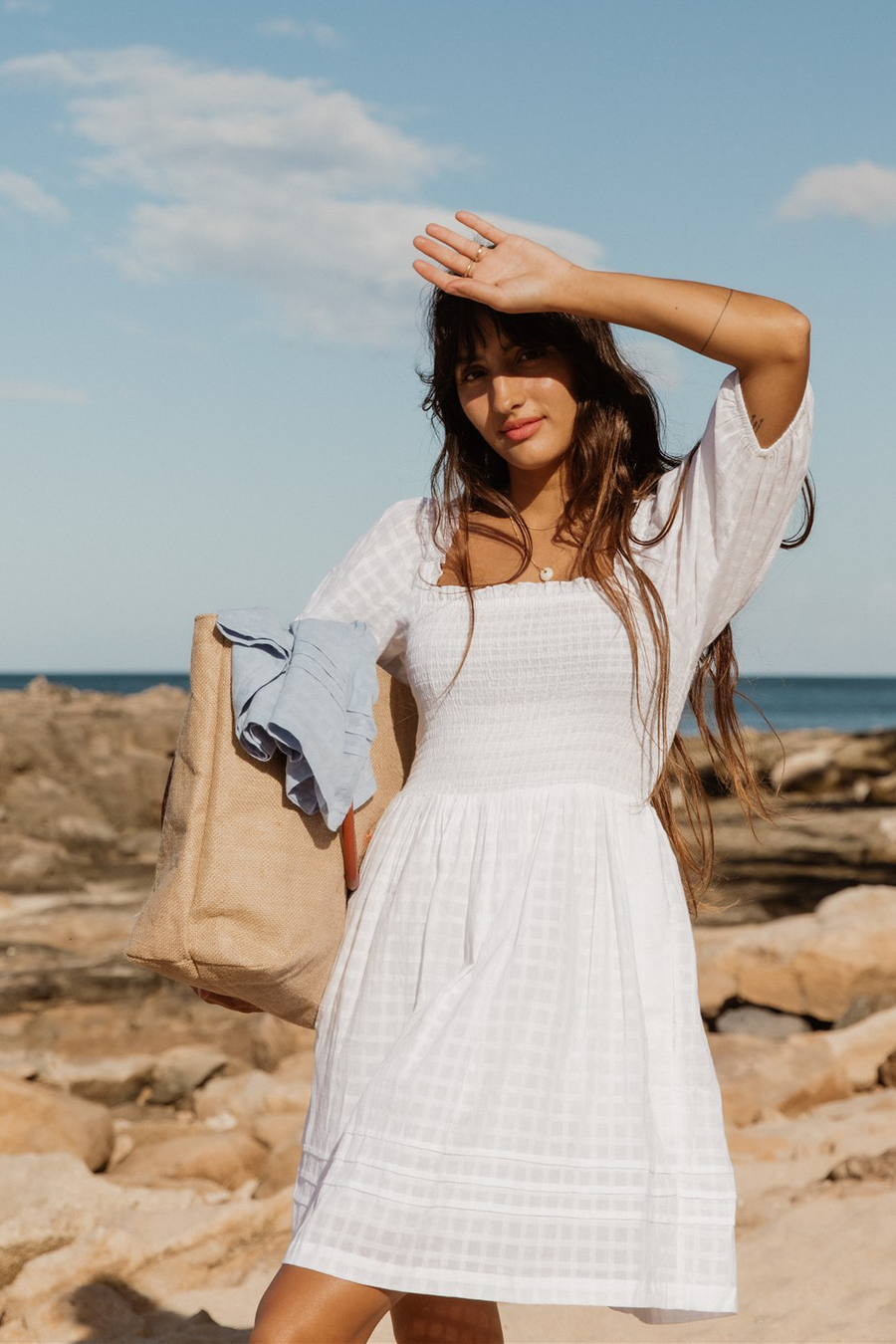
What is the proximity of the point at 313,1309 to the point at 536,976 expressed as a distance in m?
0.57

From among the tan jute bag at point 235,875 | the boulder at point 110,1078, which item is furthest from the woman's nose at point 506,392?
the boulder at point 110,1078

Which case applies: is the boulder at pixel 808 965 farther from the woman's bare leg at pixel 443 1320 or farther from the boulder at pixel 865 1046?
the woman's bare leg at pixel 443 1320

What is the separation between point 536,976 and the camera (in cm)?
219

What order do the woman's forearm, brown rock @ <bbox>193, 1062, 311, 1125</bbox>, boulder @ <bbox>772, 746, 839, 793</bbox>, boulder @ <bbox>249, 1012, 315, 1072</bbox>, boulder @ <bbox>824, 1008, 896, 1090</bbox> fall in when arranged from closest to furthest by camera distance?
the woman's forearm
brown rock @ <bbox>193, 1062, 311, 1125</bbox>
boulder @ <bbox>824, 1008, 896, 1090</bbox>
boulder @ <bbox>249, 1012, 315, 1072</bbox>
boulder @ <bbox>772, 746, 839, 793</bbox>

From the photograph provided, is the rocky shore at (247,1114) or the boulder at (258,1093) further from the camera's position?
the boulder at (258,1093)

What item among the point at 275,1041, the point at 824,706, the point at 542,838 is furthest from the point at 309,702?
the point at 824,706

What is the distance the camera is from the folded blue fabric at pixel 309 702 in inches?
92.5

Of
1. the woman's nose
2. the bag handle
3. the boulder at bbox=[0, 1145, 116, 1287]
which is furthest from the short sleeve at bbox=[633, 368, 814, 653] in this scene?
the boulder at bbox=[0, 1145, 116, 1287]

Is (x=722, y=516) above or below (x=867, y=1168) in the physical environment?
above

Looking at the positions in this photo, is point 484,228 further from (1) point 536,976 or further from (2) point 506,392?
(1) point 536,976

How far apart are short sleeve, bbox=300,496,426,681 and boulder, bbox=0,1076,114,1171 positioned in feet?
12.4

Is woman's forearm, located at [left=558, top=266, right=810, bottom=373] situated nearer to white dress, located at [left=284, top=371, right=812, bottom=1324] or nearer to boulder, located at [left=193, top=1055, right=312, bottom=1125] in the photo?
white dress, located at [left=284, top=371, right=812, bottom=1324]

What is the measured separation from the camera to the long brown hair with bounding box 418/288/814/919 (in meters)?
2.58

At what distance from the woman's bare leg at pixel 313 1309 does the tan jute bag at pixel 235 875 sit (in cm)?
47
